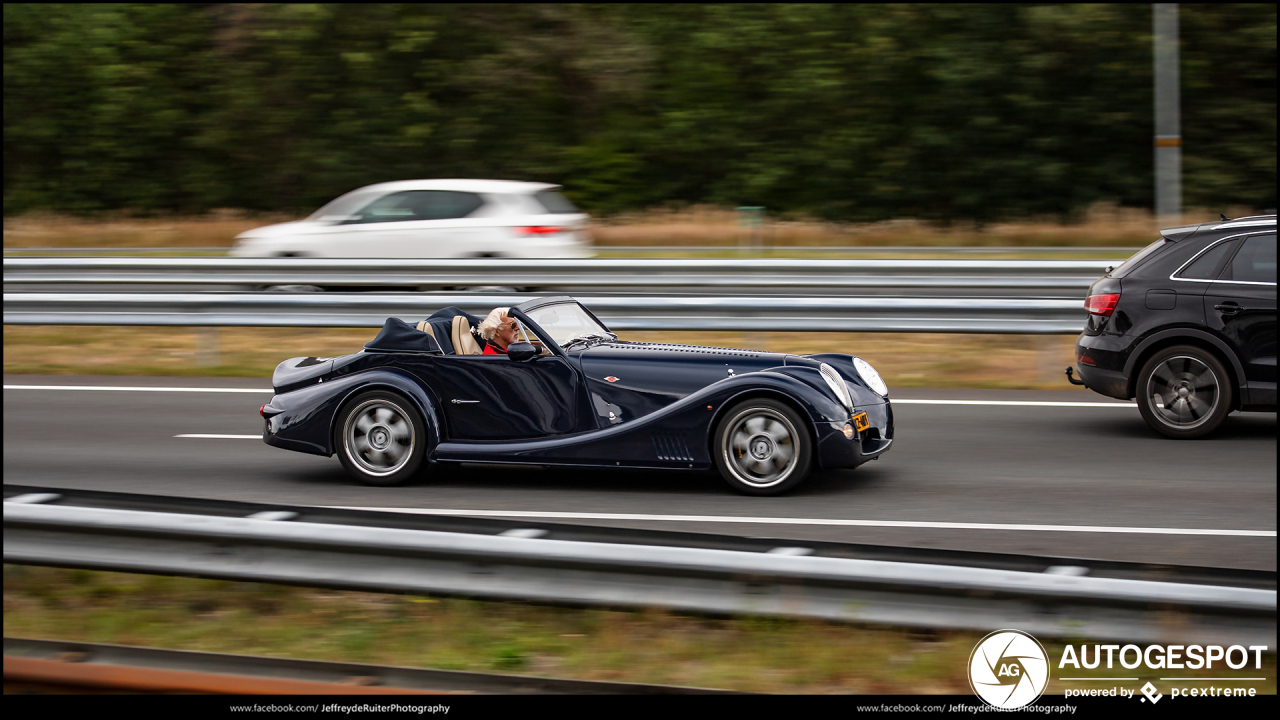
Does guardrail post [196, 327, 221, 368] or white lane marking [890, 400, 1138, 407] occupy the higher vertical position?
guardrail post [196, 327, 221, 368]

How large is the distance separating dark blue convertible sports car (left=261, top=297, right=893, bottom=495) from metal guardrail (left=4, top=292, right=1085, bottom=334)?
11.1 ft

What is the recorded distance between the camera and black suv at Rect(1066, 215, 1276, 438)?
27.9ft

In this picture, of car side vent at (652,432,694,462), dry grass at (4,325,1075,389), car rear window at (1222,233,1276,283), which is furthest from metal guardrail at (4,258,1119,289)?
car side vent at (652,432,694,462)

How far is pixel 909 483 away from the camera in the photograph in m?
7.52

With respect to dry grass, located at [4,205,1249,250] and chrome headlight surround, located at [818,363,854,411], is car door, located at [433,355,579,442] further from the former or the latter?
dry grass, located at [4,205,1249,250]

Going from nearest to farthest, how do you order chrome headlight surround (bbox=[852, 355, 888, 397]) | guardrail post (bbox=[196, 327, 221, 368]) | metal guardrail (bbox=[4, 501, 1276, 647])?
metal guardrail (bbox=[4, 501, 1276, 647])
chrome headlight surround (bbox=[852, 355, 888, 397])
guardrail post (bbox=[196, 327, 221, 368])

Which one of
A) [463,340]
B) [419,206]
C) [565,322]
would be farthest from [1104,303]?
[419,206]

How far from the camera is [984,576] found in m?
4.16

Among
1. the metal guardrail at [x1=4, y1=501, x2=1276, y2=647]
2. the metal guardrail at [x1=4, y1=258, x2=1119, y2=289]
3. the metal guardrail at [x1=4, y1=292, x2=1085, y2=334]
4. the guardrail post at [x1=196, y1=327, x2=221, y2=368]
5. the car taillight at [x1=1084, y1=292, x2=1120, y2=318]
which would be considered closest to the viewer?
the metal guardrail at [x1=4, y1=501, x2=1276, y2=647]

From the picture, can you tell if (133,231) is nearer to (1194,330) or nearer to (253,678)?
(1194,330)

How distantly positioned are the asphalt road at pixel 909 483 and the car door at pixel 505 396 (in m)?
0.36

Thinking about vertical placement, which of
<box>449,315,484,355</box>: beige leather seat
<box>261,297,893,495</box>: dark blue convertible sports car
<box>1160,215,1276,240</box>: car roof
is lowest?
<box>261,297,893,495</box>: dark blue convertible sports car

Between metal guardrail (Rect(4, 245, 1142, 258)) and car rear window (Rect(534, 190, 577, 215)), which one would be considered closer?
car rear window (Rect(534, 190, 577, 215))

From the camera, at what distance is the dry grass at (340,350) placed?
11695 millimetres
